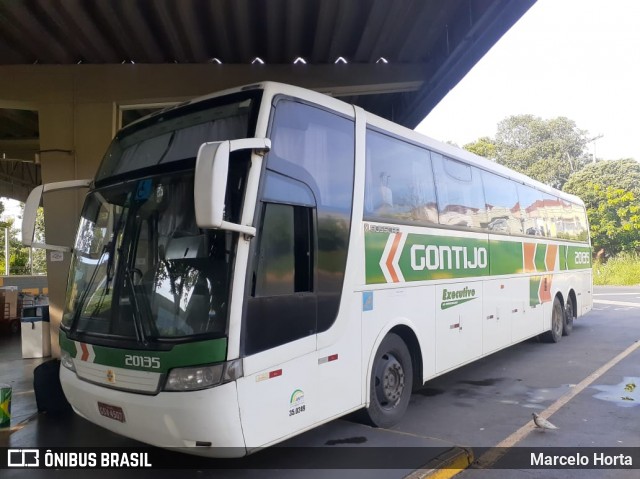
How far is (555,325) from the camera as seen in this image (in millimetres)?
11523

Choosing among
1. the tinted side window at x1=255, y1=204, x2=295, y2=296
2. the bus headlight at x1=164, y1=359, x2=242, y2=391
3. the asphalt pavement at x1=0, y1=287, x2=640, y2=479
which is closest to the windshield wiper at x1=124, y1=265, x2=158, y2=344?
the bus headlight at x1=164, y1=359, x2=242, y2=391

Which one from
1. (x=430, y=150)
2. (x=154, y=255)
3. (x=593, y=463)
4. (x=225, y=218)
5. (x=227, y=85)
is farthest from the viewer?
(x=227, y=85)

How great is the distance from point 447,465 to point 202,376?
242 cm

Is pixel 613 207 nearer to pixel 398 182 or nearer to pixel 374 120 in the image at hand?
pixel 398 182

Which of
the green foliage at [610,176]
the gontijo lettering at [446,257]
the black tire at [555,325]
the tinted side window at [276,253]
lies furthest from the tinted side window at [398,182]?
the green foliage at [610,176]

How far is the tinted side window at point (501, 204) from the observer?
337 inches

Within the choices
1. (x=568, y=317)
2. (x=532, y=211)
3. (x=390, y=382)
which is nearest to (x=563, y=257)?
(x=568, y=317)

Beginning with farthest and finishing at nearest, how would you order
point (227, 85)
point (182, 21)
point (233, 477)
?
1. point (227, 85)
2. point (182, 21)
3. point (233, 477)

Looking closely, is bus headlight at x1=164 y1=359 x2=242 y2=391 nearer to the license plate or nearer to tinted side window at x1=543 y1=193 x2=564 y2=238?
the license plate

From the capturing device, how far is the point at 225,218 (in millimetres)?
3965

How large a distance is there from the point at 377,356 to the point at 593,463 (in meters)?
2.23

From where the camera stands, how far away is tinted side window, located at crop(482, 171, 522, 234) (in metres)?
8.56

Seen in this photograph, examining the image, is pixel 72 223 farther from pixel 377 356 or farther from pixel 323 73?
pixel 377 356

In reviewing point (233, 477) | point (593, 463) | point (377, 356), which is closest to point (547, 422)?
point (593, 463)
